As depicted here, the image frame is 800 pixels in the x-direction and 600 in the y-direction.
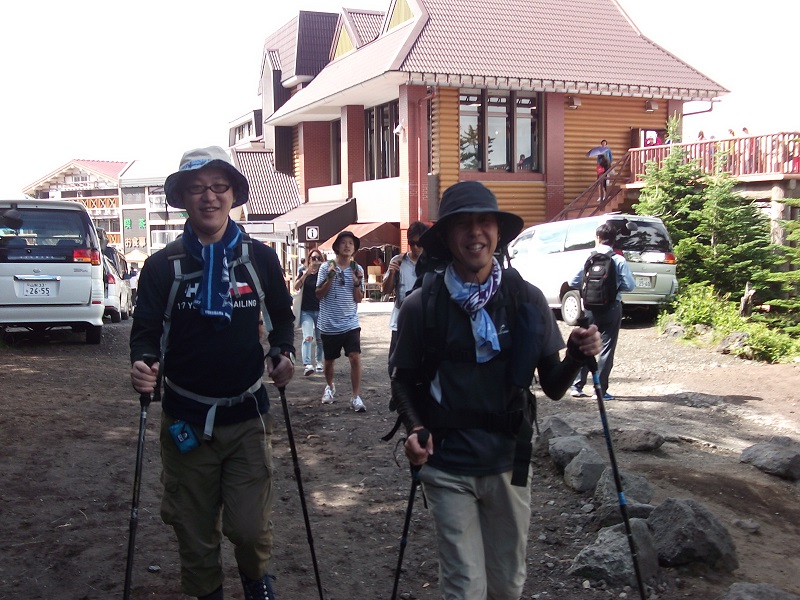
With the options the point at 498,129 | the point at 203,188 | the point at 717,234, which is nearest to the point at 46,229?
the point at 203,188

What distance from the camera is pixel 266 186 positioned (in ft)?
111

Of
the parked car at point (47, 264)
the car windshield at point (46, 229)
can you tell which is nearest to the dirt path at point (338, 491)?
the parked car at point (47, 264)

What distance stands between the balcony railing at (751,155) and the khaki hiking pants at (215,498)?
15.6 metres

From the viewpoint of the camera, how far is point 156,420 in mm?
8281

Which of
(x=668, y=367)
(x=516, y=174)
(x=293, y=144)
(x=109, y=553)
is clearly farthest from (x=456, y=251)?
(x=293, y=144)

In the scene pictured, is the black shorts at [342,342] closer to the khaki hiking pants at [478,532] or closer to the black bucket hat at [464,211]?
the black bucket hat at [464,211]

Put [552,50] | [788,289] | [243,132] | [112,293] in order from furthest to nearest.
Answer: [243,132], [552,50], [112,293], [788,289]

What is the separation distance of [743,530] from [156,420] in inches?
214

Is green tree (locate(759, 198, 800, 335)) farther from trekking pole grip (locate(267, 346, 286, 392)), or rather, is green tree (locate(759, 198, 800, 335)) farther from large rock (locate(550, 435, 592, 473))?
trekking pole grip (locate(267, 346, 286, 392))

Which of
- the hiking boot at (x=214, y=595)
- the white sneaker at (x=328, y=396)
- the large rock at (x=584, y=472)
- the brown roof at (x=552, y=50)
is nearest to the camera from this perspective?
the hiking boot at (x=214, y=595)

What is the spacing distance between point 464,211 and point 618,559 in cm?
229

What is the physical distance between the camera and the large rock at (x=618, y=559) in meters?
4.36

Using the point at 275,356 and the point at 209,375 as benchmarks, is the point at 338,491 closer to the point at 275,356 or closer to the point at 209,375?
the point at 275,356

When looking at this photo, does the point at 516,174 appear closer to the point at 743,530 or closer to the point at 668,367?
the point at 668,367
